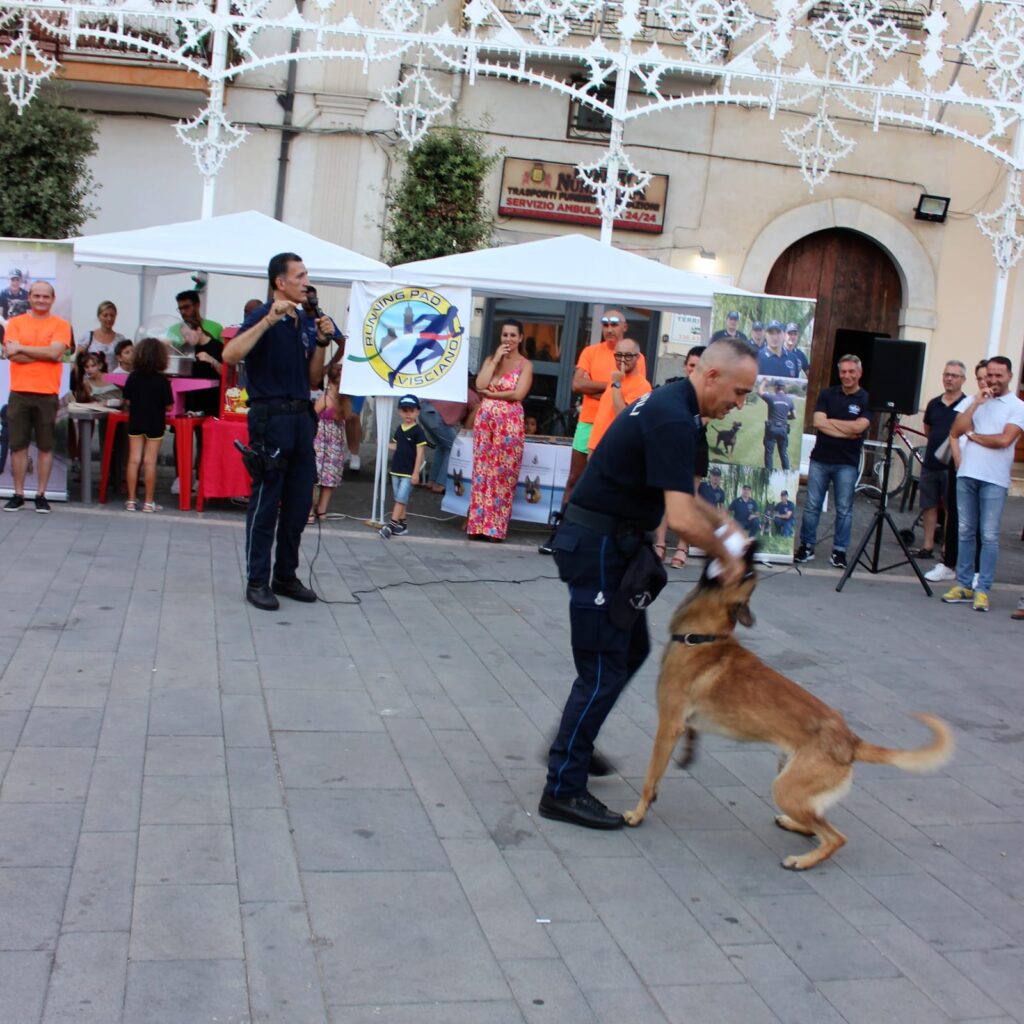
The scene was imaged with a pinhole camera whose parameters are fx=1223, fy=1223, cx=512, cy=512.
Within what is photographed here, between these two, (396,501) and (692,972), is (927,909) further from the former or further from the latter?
(396,501)

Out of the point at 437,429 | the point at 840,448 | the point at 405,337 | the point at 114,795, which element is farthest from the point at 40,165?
the point at 114,795

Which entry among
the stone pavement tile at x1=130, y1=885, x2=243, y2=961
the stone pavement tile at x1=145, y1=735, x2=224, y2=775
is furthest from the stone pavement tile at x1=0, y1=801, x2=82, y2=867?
the stone pavement tile at x1=145, y1=735, x2=224, y2=775

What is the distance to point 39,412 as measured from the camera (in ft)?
32.2

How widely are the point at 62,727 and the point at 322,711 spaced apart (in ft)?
3.60

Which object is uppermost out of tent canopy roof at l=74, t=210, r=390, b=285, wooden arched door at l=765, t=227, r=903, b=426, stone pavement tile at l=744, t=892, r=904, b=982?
wooden arched door at l=765, t=227, r=903, b=426

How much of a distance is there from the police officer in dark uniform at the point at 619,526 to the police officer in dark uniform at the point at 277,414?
304 centimetres

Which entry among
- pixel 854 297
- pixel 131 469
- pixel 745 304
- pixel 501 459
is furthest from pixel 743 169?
pixel 131 469

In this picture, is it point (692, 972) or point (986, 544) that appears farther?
point (986, 544)

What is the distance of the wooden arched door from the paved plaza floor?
9804 millimetres

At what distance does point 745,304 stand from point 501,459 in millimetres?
2408

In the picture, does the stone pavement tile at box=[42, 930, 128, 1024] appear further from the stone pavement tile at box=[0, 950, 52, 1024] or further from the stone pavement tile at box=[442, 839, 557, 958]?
the stone pavement tile at box=[442, 839, 557, 958]

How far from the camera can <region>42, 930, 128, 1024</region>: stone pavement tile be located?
303 cm

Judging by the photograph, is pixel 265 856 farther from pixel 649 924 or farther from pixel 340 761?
pixel 649 924

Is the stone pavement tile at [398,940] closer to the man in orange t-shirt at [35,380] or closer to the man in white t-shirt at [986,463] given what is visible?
the man in white t-shirt at [986,463]
